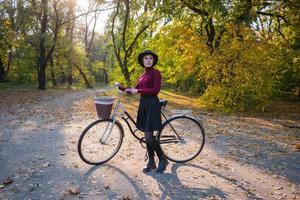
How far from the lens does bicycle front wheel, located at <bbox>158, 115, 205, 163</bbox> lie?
222 inches

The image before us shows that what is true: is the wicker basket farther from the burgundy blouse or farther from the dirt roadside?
the dirt roadside

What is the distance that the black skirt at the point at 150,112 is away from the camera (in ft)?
16.6

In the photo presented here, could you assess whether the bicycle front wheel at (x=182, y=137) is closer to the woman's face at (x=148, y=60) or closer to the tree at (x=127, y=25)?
the woman's face at (x=148, y=60)

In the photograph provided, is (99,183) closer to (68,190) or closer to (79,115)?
(68,190)

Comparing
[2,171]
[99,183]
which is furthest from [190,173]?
[2,171]

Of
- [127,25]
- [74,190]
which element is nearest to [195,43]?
[127,25]

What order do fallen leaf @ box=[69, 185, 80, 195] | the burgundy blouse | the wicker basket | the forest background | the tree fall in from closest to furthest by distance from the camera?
fallen leaf @ box=[69, 185, 80, 195] < the burgundy blouse < the wicker basket < the forest background < the tree

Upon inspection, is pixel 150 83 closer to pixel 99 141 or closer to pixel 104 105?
pixel 104 105

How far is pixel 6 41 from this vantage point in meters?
21.9

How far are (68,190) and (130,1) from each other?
56.3ft

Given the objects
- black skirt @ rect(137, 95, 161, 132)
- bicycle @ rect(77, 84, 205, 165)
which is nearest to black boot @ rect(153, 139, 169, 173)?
bicycle @ rect(77, 84, 205, 165)

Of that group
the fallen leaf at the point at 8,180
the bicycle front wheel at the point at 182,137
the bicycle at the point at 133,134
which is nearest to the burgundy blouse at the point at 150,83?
the bicycle at the point at 133,134

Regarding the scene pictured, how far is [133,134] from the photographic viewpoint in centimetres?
557

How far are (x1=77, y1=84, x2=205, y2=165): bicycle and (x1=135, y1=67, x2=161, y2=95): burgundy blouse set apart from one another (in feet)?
1.32
